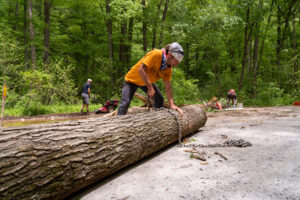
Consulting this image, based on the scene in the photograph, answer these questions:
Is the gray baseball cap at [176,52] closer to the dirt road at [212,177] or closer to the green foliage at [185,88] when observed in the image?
the dirt road at [212,177]

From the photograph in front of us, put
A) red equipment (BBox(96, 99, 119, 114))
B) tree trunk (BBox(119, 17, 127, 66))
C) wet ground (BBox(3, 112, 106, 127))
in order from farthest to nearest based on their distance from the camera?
tree trunk (BBox(119, 17, 127, 66))
red equipment (BBox(96, 99, 119, 114))
wet ground (BBox(3, 112, 106, 127))

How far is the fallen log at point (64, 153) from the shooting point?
151 centimetres

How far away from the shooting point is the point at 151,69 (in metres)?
3.65

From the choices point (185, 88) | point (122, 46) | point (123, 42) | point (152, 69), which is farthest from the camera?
point (122, 46)

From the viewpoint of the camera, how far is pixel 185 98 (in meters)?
14.0

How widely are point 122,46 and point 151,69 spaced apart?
13.5 metres

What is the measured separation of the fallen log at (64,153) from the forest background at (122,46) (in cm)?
807

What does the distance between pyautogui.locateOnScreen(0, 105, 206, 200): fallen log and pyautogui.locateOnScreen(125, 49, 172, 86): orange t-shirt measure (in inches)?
41.8

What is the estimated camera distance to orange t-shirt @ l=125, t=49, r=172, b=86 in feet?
11.0

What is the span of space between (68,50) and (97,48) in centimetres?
307

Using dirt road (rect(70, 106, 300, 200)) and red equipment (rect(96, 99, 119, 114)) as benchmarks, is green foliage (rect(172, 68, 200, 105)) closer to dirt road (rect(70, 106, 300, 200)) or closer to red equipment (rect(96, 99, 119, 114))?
red equipment (rect(96, 99, 119, 114))

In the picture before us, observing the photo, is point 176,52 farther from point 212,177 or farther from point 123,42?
point 123,42

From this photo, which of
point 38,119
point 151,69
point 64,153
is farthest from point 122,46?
point 64,153

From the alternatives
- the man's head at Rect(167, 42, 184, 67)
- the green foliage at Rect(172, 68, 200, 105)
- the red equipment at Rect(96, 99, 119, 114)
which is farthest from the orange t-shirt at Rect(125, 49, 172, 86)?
the green foliage at Rect(172, 68, 200, 105)
